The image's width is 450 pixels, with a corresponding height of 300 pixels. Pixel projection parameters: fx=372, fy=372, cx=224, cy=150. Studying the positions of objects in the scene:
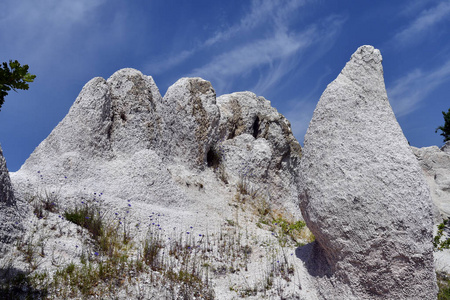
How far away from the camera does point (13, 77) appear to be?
16.3 ft

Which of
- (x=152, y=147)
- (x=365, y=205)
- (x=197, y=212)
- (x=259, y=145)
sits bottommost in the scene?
(x=365, y=205)

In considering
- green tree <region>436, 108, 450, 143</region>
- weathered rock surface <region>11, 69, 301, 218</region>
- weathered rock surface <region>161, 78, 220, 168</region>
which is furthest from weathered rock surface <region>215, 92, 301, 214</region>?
Answer: green tree <region>436, 108, 450, 143</region>

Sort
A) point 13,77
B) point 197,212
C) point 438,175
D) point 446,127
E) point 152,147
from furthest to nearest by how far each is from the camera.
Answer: point 446,127, point 438,175, point 152,147, point 197,212, point 13,77

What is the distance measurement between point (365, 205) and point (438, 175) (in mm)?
13810

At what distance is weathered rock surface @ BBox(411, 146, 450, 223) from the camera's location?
617 inches

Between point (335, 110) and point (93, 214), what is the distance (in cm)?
521

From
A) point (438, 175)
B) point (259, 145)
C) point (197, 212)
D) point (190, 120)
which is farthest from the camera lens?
point (438, 175)

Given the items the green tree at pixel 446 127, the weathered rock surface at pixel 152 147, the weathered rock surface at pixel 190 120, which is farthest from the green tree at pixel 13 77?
the green tree at pixel 446 127

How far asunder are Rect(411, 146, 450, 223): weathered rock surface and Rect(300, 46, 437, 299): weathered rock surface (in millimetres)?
10594

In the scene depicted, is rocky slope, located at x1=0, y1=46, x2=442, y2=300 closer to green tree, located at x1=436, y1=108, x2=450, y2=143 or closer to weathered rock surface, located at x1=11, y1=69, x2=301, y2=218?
weathered rock surface, located at x1=11, y1=69, x2=301, y2=218

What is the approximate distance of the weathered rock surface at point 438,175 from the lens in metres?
15.7

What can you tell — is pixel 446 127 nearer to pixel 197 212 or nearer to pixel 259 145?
pixel 259 145

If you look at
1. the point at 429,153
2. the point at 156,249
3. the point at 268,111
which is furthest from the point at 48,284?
the point at 429,153

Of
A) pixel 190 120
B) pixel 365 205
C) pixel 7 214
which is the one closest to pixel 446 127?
pixel 190 120
